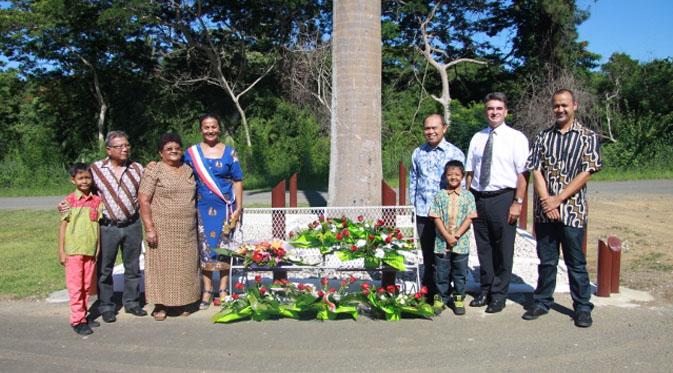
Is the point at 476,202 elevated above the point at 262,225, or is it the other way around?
the point at 476,202

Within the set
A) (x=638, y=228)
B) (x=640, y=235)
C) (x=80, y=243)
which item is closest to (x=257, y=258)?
(x=80, y=243)

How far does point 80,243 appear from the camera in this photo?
15.2 ft

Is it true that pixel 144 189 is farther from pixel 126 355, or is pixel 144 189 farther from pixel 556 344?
pixel 556 344

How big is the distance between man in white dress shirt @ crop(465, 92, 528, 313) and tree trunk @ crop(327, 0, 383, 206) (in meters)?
2.36

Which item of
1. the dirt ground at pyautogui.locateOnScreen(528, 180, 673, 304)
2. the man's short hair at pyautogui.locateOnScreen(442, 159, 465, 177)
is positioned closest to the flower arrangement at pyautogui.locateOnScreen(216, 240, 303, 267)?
the man's short hair at pyautogui.locateOnScreen(442, 159, 465, 177)

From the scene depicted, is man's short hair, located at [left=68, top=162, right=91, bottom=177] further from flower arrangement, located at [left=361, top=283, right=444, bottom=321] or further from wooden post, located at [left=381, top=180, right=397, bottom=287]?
wooden post, located at [left=381, top=180, right=397, bottom=287]

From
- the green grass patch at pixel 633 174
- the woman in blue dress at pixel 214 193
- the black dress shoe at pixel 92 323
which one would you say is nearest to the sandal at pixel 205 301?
the woman in blue dress at pixel 214 193

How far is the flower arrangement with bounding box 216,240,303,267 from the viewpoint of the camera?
518cm

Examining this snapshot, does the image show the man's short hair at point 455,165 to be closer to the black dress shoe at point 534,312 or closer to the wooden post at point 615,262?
the black dress shoe at point 534,312

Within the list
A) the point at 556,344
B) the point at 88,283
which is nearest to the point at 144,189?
the point at 88,283

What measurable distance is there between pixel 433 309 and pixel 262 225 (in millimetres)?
2404

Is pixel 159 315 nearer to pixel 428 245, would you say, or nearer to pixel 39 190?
pixel 428 245

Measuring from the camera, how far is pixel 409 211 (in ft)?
20.2

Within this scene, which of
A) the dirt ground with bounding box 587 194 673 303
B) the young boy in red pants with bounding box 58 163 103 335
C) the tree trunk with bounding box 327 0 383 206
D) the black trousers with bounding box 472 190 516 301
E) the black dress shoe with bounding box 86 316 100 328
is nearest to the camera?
the young boy in red pants with bounding box 58 163 103 335
